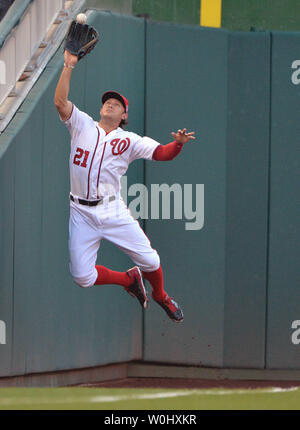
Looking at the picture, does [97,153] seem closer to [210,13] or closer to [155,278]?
[155,278]

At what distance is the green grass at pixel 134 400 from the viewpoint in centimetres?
587

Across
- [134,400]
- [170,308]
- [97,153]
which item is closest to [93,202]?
[97,153]

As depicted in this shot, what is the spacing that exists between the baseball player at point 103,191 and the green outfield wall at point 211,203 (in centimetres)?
152

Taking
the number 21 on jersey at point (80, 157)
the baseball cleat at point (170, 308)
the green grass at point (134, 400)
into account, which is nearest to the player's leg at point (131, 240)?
the baseball cleat at point (170, 308)

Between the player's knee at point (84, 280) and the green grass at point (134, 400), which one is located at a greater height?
the player's knee at point (84, 280)

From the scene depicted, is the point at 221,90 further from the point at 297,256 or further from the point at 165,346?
the point at 165,346

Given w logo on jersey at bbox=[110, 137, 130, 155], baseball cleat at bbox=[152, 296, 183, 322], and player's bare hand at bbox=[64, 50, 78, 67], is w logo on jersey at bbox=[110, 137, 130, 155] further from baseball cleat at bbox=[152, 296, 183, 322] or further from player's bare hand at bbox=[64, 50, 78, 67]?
baseball cleat at bbox=[152, 296, 183, 322]

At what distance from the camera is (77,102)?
774 cm

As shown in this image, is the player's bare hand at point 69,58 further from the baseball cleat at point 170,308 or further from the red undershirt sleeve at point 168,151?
the baseball cleat at point 170,308

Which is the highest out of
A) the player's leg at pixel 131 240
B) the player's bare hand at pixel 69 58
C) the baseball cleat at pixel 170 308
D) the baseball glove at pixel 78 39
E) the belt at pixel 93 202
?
the baseball glove at pixel 78 39

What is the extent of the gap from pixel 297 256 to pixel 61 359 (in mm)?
2649
